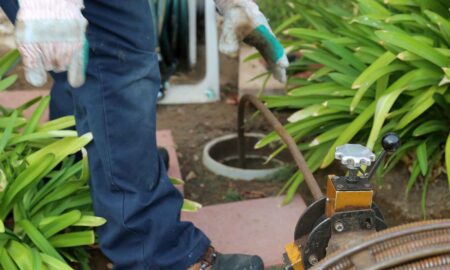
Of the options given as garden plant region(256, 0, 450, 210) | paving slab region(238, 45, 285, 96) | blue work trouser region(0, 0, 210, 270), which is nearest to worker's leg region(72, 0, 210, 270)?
blue work trouser region(0, 0, 210, 270)

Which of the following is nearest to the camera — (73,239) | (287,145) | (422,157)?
(73,239)

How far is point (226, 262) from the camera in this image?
1960 millimetres

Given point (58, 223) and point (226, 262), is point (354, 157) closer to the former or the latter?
point (226, 262)

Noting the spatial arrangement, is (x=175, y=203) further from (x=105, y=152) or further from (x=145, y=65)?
(x=145, y=65)

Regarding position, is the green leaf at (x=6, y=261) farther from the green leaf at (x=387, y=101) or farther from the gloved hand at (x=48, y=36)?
the green leaf at (x=387, y=101)

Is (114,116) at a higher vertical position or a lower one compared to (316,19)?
higher

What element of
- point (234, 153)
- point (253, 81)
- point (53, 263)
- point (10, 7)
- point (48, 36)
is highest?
point (48, 36)

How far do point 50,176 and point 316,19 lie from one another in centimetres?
Result: 154

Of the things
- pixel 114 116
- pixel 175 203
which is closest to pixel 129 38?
pixel 114 116

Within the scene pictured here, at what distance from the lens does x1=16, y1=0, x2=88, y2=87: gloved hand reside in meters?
1.32

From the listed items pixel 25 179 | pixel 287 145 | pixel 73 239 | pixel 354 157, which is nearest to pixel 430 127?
pixel 287 145

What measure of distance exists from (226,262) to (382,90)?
1.00 meters

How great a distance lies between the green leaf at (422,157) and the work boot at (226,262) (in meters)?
0.74

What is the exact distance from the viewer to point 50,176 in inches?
83.7
